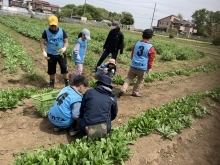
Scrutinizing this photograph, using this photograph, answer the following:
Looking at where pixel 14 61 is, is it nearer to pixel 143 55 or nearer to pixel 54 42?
pixel 54 42

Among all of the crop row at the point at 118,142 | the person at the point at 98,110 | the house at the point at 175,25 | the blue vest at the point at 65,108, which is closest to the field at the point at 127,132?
the crop row at the point at 118,142

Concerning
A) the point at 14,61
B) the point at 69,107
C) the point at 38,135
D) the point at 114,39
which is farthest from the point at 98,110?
the point at 14,61

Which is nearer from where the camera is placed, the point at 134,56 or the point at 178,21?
the point at 134,56

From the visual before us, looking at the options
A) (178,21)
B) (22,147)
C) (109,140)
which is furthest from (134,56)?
(178,21)

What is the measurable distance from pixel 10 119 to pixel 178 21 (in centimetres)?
10134

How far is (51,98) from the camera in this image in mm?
5262

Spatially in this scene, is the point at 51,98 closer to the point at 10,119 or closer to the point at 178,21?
the point at 10,119

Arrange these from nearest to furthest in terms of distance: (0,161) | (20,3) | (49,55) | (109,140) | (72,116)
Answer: (0,161), (109,140), (72,116), (49,55), (20,3)

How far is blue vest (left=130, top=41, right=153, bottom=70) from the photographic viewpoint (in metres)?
6.80

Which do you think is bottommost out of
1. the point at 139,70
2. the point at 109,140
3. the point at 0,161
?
the point at 0,161

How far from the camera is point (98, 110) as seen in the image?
427cm

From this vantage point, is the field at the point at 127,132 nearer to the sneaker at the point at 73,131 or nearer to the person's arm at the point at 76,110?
the sneaker at the point at 73,131

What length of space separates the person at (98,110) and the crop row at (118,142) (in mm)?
165

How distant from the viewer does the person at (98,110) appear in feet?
14.0
